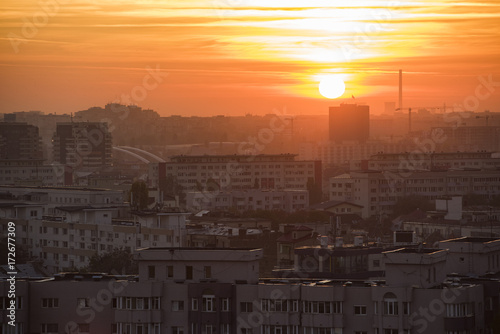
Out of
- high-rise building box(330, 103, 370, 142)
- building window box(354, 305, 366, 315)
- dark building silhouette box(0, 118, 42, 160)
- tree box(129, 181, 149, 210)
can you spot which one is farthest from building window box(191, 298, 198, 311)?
high-rise building box(330, 103, 370, 142)

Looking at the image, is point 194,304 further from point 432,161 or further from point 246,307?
point 432,161

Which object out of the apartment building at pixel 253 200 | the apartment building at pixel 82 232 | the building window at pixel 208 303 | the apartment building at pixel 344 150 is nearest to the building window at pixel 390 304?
the building window at pixel 208 303

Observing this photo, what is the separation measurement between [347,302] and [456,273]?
3.41 m

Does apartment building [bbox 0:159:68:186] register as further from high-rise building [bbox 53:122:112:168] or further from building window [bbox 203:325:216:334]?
building window [bbox 203:325:216:334]

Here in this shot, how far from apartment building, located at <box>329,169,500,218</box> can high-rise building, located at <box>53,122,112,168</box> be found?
4106 cm

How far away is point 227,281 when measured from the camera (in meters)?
17.0

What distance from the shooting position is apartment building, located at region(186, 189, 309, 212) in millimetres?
56844

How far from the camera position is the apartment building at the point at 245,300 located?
52.4ft

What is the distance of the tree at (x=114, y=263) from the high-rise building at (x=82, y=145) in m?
75.3

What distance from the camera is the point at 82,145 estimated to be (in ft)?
349

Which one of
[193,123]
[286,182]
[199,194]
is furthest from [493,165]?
[193,123]

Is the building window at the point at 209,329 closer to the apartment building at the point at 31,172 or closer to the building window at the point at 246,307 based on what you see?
the building window at the point at 246,307

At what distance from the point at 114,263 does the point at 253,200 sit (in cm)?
3051

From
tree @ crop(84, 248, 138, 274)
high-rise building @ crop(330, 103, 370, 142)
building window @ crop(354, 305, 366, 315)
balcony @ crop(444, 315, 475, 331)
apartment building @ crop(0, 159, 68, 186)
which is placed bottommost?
tree @ crop(84, 248, 138, 274)
